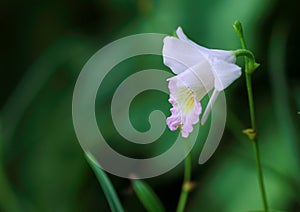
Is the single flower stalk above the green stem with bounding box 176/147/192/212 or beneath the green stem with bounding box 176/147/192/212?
above

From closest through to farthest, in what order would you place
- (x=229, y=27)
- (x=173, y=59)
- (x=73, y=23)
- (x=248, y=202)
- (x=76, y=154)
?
(x=173, y=59), (x=248, y=202), (x=229, y=27), (x=76, y=154), (x=73, y=23)

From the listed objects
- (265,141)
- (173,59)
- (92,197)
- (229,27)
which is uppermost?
(229,27)

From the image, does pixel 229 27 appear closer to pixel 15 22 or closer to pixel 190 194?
pixel 190 194

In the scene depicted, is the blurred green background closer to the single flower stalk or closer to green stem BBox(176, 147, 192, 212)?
green stem BBox(176, 147, 192, 212)

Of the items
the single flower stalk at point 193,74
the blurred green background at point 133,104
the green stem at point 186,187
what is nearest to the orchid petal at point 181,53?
the single flower stalk at point 193,74

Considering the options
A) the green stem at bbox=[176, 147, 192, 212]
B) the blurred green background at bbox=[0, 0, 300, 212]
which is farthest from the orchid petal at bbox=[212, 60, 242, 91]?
the blurred green background at bbox=[0, 0, 300, 212]

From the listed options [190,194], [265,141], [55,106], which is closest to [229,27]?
[265,141]

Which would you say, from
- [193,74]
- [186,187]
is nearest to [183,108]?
[193,74]
